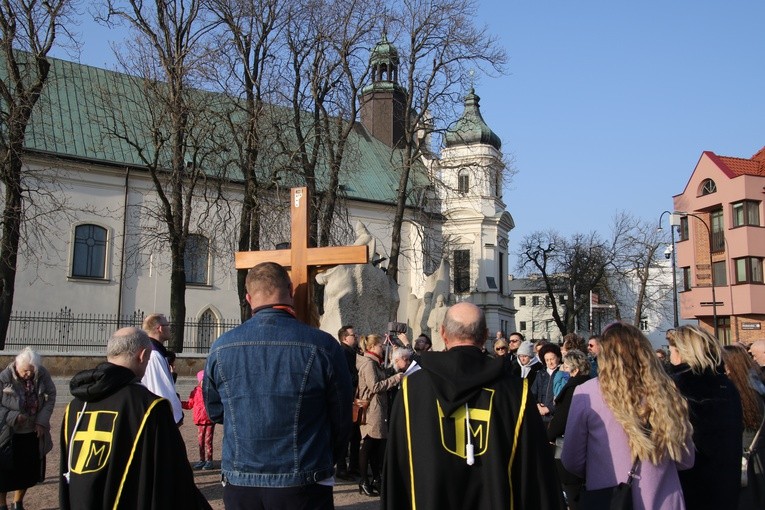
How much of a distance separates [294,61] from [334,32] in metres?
1.65

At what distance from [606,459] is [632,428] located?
0.88ft

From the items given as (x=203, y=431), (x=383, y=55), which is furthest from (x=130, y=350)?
(x=383, y=55)

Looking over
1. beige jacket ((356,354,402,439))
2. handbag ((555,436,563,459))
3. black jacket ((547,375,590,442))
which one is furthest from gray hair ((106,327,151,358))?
beige jacket ((356,354,402,439))

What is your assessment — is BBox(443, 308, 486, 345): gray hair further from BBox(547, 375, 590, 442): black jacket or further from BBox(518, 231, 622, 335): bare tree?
BBox(518, 231, 622, 335): bare tree

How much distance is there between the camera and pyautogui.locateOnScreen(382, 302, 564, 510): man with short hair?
3.62 meters

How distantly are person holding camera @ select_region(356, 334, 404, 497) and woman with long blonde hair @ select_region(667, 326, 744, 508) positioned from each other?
455 cm

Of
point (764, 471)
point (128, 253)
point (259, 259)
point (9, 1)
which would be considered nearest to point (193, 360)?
point (9, 1)

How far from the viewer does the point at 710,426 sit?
5.05 metres

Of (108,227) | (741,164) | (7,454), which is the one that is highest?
(741,164)

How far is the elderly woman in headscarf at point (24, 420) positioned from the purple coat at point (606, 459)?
5590mm

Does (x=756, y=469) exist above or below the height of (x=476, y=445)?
below

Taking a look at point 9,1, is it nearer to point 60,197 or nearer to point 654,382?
point 60,197

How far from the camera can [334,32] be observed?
25.9 metres

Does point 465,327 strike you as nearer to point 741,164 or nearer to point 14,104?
point 14,104
